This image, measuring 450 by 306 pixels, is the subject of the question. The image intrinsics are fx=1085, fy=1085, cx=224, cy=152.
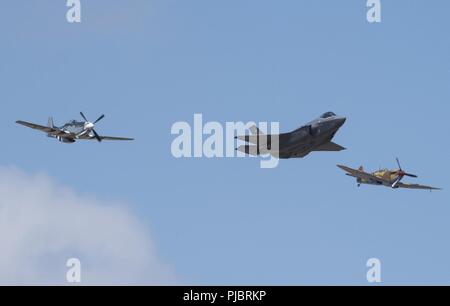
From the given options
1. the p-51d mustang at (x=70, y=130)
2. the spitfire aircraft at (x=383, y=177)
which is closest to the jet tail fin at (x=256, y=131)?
the p-51d mustang at (x=70, y=130)

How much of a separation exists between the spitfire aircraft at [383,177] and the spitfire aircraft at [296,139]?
31364 millimetres

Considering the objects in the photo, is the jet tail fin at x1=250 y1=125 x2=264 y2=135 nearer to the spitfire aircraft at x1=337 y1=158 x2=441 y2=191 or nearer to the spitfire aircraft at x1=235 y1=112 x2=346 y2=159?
the spitfire aircraft at x1=235 y1=112 x2=346 y2=159

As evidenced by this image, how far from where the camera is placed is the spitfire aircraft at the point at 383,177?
162625 millimetres

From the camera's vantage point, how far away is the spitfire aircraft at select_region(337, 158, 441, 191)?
163m

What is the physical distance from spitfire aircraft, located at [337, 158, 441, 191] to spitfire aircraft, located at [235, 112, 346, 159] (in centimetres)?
3136

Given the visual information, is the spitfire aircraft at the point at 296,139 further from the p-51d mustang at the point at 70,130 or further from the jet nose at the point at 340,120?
the p-51d mustang at the point at 70,130

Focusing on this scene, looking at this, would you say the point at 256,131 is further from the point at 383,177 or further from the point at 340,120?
the point at 383,177

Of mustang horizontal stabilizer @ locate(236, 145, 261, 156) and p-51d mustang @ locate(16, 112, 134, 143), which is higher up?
p-51d mustang @ locate(16, 112, 134, 143)

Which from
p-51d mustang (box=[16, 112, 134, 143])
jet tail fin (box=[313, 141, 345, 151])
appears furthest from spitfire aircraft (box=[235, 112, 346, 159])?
p-51d mustang (box=[16, 112, 134, 143])
